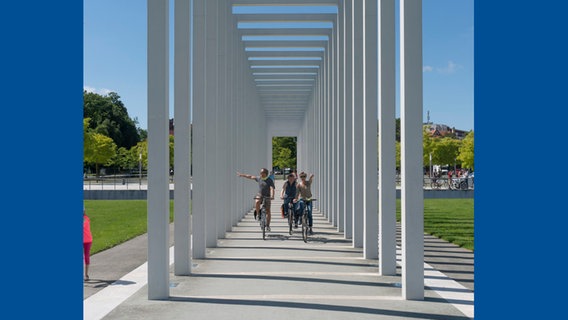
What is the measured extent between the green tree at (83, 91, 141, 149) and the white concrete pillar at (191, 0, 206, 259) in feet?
235

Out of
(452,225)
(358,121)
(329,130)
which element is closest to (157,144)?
(358,121)

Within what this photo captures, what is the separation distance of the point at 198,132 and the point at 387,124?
3.63m

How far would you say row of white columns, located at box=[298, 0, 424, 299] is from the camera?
649 cm

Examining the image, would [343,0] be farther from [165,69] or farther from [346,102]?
[165,69]

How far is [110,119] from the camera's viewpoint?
81750 millimetres

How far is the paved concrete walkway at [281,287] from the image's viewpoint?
591cm

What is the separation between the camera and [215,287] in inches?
286

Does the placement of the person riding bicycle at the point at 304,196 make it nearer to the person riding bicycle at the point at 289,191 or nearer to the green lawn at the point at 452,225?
the person riding bicycle at the point at 289,191

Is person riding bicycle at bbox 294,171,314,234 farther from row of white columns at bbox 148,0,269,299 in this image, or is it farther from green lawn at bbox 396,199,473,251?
green lawn at bbox 396,199,473,251

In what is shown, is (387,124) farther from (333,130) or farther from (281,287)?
(333,130)

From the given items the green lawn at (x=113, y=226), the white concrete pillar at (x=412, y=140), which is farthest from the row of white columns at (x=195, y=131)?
the white concrete pillar at (x=412, y=140)

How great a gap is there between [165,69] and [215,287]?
2986mm

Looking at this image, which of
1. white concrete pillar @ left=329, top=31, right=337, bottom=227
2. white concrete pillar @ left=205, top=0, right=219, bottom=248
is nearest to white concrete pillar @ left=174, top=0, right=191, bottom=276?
white concrete pillar @ left=205, top=0, right=219, bottom=248

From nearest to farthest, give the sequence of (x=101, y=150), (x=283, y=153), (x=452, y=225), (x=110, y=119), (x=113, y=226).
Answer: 1. (x=452, y=225)
2. (x=113, y=226)
3. (x=101, y=150)
4. (x=283, y=153)
5. (x=110, y=119)
